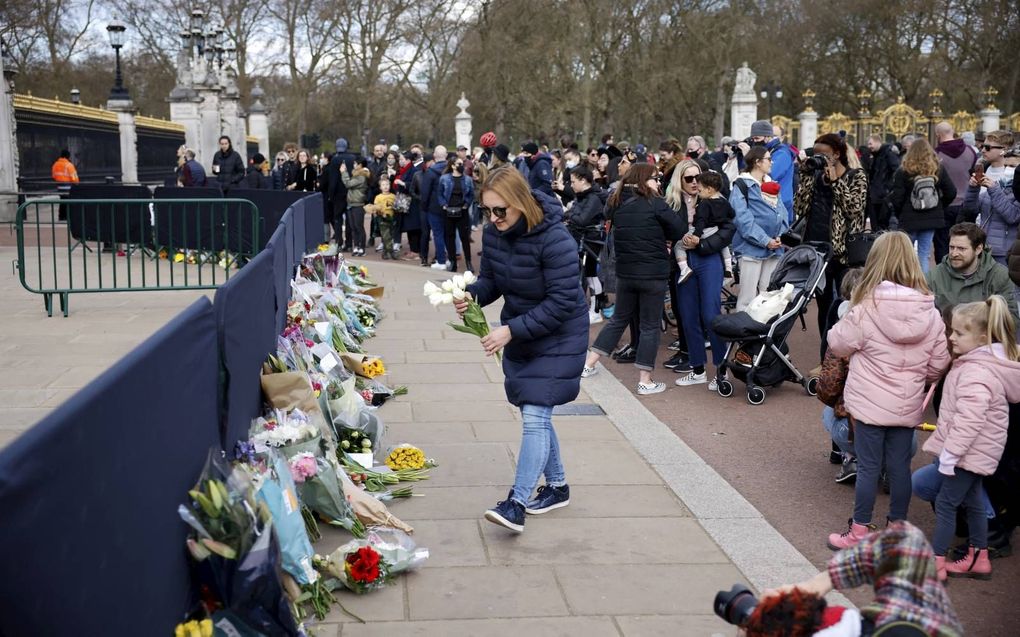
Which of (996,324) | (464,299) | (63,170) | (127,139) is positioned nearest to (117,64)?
(127,139)

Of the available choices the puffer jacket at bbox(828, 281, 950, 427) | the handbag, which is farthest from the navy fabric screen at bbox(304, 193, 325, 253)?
the puffer jacket at bbox(828, 281, 950, 427)

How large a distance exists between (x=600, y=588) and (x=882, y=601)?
2.06 meters

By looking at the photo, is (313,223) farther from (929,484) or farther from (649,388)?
(929,484)

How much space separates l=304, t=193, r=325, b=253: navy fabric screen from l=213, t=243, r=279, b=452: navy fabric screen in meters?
6.49

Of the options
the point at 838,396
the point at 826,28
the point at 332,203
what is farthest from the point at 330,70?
the point at 838,396

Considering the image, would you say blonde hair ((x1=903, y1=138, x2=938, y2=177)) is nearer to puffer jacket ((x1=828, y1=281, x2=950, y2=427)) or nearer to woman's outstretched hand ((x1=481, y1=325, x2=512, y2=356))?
puffer jacket ((x1=828, y1=281, x2=950, y2=427))

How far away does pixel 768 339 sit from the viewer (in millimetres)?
8859

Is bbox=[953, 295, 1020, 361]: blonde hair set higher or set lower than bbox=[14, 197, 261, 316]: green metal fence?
higher

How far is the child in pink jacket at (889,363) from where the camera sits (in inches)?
218

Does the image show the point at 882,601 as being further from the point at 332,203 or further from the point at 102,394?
the point at 332,203

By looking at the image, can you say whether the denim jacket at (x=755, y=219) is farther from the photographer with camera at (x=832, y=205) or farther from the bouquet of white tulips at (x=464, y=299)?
the bouquet of white tulips at (x=464, y=299)

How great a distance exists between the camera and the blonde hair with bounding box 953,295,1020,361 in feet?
17.1

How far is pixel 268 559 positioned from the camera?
12.8 feet

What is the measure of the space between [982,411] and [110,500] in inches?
149
